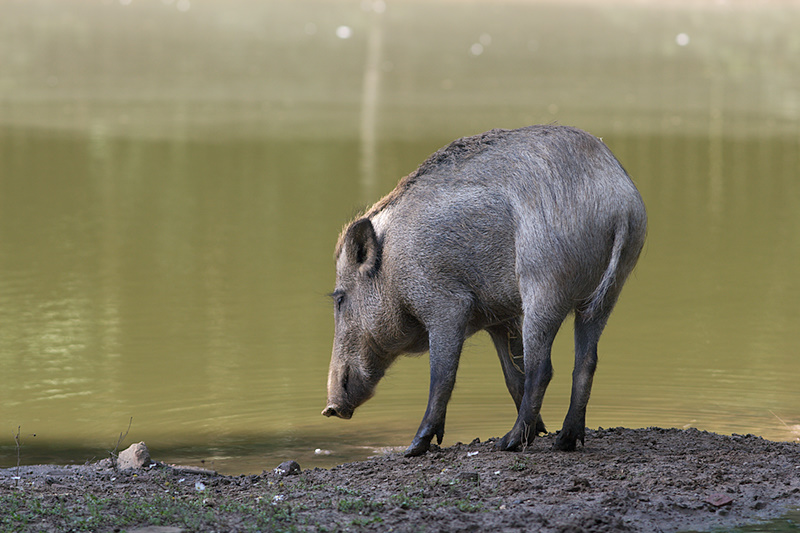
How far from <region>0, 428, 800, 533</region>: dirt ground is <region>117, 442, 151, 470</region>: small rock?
0.07 meters

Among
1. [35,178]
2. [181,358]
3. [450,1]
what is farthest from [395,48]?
[181,358]

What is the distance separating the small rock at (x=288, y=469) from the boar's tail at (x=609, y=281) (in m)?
1.99

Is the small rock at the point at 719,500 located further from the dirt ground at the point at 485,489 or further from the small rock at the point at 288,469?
the small rock at the point at 288,469

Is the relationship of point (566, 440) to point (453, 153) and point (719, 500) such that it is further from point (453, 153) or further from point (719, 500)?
point (453, 153)

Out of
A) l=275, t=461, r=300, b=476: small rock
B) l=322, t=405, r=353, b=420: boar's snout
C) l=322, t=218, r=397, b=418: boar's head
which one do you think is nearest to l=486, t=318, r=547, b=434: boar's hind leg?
l=322, t=218, r=397, b=418: boar's head

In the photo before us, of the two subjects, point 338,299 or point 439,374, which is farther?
point 338,299

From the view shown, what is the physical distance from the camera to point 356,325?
795 cm

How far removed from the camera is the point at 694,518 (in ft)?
19.9

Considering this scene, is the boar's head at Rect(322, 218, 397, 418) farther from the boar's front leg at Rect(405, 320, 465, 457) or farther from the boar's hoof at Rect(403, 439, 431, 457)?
the boar's hoof at Rect(403, 439, 431, 457)

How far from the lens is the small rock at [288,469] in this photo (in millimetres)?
7262

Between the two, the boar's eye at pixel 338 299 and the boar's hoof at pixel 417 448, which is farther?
the boar's eye at pixel 338 299

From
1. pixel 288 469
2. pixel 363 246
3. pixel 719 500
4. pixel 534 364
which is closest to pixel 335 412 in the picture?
pixel 288 469

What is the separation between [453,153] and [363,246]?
0.85 meters

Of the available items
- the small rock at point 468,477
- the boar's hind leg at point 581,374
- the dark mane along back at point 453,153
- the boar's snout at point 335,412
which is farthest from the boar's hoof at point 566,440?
the dark mane along back at point 453,153
